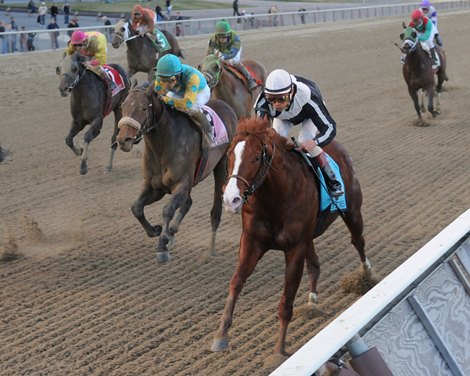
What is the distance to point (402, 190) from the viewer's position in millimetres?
10836

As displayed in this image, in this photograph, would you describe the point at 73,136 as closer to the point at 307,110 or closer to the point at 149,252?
the point at 149,252

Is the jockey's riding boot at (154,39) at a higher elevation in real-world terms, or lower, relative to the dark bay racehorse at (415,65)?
higher

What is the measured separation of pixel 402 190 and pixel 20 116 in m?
8.72

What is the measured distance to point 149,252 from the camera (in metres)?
8.53

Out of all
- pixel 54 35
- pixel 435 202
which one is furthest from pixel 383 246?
pixel 54 35

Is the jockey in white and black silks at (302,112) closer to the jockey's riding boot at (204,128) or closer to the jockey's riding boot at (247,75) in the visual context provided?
the jockey's riding boot at (204,128)

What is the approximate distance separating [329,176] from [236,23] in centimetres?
2570

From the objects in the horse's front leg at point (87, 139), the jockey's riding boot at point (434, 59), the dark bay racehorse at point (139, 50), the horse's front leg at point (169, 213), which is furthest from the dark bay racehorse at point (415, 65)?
the horse's front leg at point (169, 213)

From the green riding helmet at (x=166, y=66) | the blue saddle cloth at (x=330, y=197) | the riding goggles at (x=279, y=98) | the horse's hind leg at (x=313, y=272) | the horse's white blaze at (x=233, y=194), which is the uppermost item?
the riding goggles at (x=279, y=98)

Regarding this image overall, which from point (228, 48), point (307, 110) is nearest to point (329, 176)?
point (307, 110)

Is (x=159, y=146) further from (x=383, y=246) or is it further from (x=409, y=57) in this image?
(x=409, y=57)

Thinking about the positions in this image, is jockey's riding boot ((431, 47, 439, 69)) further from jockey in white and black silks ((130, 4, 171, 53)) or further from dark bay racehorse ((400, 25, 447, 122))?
jockey in white and black silks ((130, 4, 171, 53))

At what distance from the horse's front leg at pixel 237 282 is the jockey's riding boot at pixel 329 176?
740 millimetres

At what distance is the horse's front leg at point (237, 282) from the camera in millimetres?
5562
